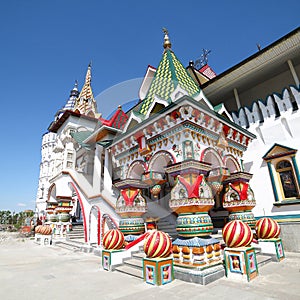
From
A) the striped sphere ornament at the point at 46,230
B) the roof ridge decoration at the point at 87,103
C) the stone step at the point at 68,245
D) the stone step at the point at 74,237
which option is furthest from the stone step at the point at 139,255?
the roof ridge decoration at the point at 87,103

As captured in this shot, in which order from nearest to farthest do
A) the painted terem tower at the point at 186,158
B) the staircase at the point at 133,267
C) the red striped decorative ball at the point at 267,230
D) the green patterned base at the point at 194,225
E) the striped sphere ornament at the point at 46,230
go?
the green patterned base at the point at 194,225
the staircase at the point at 133,267
the painted terem tower at the point at 186,158
the red striped decorative ball at the point at 267,230
the striped sphere ornament at the point at 46,230

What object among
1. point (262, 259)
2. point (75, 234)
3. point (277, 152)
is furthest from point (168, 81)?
point (75, 234)

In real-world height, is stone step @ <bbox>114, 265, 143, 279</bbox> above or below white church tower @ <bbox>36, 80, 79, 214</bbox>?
below

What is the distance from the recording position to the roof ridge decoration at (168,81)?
7020 mm

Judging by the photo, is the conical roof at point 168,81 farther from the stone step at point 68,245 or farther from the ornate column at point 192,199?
the stone step at point 68,245

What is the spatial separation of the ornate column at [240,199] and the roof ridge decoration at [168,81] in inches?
119

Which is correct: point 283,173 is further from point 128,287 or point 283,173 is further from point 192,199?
→ point 128,287

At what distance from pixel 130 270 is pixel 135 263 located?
0.28 meters

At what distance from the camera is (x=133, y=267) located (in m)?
5.25

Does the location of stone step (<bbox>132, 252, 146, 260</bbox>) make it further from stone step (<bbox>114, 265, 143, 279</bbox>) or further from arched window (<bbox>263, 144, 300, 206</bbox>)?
arched window (<bbox>263, 144, 300, 206</bbox>)

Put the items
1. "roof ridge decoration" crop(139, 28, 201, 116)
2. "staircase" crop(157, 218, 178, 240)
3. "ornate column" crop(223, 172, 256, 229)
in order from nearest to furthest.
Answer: "ornate column" crop(223, 172, 256, 229), "roof ridge decoration" crop(139, 28, 201, 116), "staircase" crop(157, 218, 178, 240)

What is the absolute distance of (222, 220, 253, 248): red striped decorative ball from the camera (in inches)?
171

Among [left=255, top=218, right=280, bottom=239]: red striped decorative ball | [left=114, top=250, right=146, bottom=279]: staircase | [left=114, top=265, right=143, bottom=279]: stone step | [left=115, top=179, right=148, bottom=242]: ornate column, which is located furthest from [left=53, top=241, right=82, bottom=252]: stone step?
[left=255, top=218, right=280, bottom=239]: red striped decorative ball

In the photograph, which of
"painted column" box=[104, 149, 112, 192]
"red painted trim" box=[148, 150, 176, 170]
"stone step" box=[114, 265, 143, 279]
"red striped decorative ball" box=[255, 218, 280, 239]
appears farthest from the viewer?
"painted column" box=[104, 149, 112, 192]
